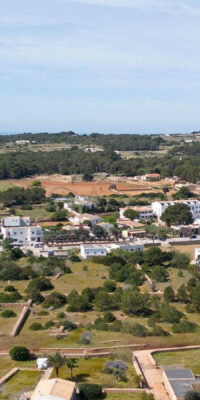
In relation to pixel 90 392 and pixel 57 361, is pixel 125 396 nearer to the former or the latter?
pixel 90 392

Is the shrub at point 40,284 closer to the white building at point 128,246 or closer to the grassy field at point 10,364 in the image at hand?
the grassy field at point 10,364

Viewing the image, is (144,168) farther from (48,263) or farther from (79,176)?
(48,263)

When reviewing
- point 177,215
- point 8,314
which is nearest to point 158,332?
point 8,314

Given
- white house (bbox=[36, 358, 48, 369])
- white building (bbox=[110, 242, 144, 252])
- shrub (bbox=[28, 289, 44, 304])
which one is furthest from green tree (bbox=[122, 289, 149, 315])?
white building (bbox=[110, 242, 144, 252])

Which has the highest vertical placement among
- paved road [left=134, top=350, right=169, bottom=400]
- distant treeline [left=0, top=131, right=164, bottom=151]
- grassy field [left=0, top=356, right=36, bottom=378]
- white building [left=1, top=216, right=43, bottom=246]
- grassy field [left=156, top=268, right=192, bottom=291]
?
distant treeline [left=0, top=131, right=164, bottom=151]

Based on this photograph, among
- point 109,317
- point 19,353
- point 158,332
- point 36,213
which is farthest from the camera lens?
point 36,213

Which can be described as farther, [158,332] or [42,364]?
[158,332]

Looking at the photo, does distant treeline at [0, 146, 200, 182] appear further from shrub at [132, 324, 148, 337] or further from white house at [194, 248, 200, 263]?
shrub at [132, 324, 148, 337]
